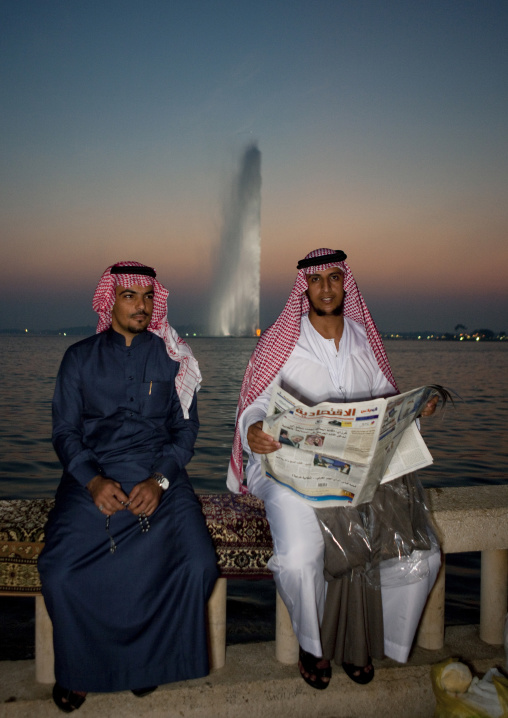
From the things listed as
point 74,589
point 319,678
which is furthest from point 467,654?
point 74,589

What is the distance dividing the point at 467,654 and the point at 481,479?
5938 millimetres

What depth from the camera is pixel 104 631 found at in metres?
2.24

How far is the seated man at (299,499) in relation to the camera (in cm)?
237

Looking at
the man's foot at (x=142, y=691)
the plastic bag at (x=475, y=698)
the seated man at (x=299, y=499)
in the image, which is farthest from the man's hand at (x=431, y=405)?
the man's foot at (x=142, y=691)

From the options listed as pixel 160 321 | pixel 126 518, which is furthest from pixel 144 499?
pixel 160 321

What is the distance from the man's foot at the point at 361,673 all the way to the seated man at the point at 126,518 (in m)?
0.64

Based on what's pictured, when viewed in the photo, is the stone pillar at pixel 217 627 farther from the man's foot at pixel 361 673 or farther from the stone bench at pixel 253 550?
the man's foot at pixel 361 673

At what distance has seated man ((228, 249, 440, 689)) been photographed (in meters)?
2.37

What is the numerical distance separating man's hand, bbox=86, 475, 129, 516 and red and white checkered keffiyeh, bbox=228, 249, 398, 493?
86 cm

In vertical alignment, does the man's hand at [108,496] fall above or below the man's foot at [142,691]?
above

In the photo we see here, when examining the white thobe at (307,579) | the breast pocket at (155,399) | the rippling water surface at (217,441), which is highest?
the breast pocket at (155,399)

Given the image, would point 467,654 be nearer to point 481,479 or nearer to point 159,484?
point 159,484

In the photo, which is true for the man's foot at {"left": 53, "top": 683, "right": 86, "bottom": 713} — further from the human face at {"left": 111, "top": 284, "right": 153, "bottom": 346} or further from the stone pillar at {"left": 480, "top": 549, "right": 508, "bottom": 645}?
the stone pillar at {"left": 480, "top": 549, "right": 508, "bottom": 645}

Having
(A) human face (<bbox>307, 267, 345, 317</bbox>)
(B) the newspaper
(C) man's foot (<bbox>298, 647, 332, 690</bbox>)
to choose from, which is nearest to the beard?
(A) human face (<bbox>307, 267, 345, 317</bbox>)
